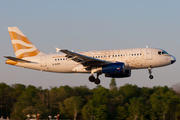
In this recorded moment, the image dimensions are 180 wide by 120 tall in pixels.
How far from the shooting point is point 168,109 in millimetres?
113250

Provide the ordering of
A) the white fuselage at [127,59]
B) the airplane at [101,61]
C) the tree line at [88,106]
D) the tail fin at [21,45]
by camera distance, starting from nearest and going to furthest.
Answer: the airplane at [101,61] → the white fuselage at [127,59] → the tail fin at [21,45] → the tree line at [88,106]

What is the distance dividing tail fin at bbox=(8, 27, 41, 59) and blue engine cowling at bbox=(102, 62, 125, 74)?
43.6 feet

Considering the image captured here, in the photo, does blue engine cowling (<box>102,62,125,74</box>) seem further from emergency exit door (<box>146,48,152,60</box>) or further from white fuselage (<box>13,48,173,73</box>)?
emergency exit door (<box>146,48,152,60</box>)

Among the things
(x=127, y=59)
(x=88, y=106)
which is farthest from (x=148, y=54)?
(x=88, y=106)

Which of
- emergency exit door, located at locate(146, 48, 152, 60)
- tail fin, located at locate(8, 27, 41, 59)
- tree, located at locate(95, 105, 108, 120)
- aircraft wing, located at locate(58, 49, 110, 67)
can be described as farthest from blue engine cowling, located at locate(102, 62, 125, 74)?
tree, located at locate(95, 105, 108, 120)

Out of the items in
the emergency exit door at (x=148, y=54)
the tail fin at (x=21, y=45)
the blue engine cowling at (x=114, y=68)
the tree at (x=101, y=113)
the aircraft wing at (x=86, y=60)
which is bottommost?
the tree at (x=101, y=113)

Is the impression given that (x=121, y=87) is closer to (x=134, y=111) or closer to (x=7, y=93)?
(x=134, y=111)

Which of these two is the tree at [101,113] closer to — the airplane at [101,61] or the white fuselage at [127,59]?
the airplane at [101,61]

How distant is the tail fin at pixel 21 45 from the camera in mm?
48688

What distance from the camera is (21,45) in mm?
49625

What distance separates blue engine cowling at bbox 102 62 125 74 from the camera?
41781mm

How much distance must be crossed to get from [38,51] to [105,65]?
13134mm

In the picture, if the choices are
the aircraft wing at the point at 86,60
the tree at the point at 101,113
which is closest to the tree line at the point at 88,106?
the tree at the point at 101,113

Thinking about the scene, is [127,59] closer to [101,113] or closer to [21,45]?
[21,45]
